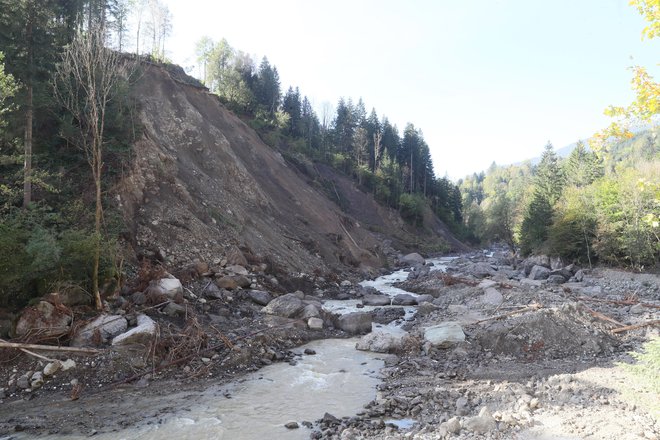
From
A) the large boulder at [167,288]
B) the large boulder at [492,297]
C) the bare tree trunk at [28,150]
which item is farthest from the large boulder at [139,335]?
the large boulder at [492,297]

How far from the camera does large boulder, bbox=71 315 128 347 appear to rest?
10.9 metres

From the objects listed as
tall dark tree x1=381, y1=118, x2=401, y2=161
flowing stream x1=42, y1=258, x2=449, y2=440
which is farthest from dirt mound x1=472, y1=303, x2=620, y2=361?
tall dark tree x1=381, y1=118, x2=401, y2=161

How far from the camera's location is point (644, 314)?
16.7 meters

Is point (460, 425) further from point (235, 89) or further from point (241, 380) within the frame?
point (235, 89)

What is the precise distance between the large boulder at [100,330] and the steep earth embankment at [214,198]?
6.16 m

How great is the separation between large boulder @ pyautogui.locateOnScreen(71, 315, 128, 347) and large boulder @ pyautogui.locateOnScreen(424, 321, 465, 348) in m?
9.92

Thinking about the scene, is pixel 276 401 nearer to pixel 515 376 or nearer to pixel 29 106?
pixel 515 376

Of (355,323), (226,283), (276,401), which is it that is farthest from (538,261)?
(276,401)

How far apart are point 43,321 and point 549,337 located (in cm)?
1506

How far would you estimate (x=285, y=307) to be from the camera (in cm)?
1667

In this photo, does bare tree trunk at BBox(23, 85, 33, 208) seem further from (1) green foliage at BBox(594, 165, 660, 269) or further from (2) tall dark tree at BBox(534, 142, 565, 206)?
(2) tall dark tree at BBox(534, 142, 565, 206)

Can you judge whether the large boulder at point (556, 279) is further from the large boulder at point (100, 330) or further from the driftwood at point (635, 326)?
the large boulder at point (100, 330)

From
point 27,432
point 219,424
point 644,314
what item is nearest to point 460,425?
point 219,424

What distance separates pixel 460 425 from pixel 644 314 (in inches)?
590
